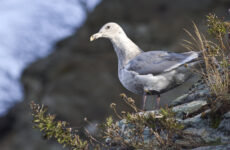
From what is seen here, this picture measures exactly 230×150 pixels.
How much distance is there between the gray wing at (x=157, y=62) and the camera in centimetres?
506

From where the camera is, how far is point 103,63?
14219 mm

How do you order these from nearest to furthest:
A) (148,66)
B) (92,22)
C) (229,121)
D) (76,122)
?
(229,121) < (148,66) < (76,122) < (92,22)

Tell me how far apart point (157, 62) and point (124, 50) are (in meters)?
0.90

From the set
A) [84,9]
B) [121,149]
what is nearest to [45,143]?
[84,9]

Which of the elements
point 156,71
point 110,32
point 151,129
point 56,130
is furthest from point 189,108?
point 110,32

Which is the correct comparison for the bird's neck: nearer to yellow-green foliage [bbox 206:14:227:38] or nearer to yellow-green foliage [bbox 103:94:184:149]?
yellow-green foliage [bbox 206:14:227:38]

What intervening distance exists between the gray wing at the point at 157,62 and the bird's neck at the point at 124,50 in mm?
293

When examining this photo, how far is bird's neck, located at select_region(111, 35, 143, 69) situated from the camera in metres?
5.90

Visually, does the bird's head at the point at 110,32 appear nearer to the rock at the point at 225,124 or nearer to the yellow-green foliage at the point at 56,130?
the yellow-green foliage at the point at 56,130

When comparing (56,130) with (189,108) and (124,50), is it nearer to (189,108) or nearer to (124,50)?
(189,108)

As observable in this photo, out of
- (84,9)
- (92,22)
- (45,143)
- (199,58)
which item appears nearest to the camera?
(199,58)

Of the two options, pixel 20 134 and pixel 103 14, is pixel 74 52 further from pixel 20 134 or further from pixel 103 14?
pixel 20 134

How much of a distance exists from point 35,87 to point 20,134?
2.02m

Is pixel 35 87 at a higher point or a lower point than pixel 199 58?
higher
